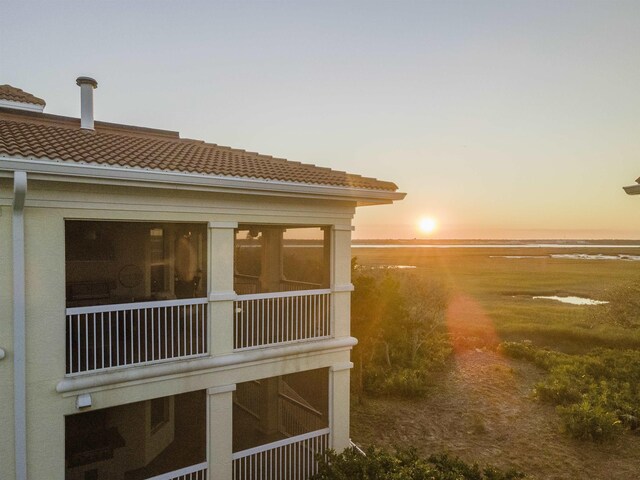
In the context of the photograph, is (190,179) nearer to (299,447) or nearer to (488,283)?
(299,447)

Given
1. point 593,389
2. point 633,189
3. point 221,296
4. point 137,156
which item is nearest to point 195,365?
point 221,296

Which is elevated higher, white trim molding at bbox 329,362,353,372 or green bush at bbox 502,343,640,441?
white trim molding at bbox 329,362,353,372

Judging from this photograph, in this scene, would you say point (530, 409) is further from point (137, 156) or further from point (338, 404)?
point (137, 156)

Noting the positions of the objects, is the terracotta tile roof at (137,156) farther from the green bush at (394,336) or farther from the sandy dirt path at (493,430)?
the sandy dirt path at (493,430)

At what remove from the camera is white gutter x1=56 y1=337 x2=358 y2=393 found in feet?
22.0

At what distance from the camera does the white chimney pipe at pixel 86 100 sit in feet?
33.3

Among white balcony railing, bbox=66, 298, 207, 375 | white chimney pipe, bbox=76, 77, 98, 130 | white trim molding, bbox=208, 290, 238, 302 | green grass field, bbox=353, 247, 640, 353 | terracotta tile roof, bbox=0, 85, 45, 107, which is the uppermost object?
terracotta tile roof, bbox=0, 85, 45, 107

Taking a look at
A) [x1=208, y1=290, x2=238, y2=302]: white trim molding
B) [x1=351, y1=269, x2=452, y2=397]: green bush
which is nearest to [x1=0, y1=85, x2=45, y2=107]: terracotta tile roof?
[x1=208, y1=290, x2=238, y2=302]: white trim molding

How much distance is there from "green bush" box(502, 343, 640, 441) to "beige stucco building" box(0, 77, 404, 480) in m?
8.68

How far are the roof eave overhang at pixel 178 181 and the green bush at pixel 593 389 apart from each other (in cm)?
1018

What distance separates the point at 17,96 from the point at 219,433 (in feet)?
35.0

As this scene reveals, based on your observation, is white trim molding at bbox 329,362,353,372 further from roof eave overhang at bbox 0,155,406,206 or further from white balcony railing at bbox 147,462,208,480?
roof eave overhang at bbox 0,155,406,206

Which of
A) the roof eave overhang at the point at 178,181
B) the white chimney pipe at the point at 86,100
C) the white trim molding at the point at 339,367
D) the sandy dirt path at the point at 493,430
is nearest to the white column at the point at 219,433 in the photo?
the white trim molding at the point at 339,367

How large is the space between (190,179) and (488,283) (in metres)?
59.9
